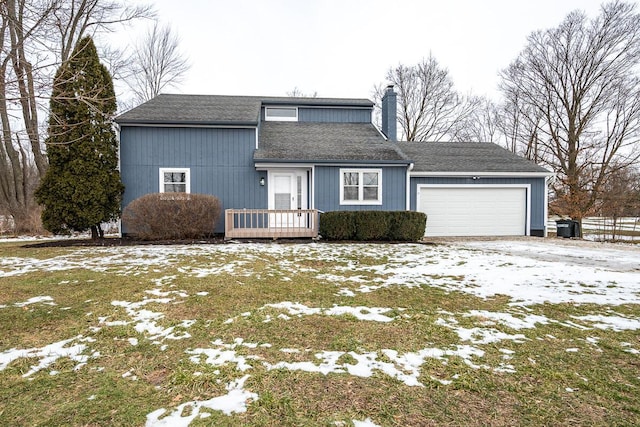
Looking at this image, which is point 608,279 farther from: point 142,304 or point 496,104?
point 496,104

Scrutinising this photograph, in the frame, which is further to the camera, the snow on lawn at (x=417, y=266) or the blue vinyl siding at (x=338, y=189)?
the blue vinyl siding at (x=338, y=189)

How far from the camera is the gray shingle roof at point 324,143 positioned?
11266 mm

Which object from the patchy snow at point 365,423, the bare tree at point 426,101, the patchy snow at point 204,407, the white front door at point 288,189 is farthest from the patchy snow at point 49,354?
the bare tree at point 426,101

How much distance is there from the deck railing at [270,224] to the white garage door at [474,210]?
469cm

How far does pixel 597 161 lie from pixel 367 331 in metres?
19.7

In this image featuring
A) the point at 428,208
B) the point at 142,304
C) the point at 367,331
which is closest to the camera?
the point at 367,331

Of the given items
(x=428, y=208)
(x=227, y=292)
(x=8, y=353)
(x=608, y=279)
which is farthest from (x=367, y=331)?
(x=428, y=208)

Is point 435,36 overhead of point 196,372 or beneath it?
overhead

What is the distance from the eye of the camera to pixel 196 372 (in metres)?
2.42

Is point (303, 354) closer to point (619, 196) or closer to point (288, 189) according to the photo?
point (288, 189)

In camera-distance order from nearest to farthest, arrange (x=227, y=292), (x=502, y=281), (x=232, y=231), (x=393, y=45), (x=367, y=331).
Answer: (x=367, y=331) < (x=227, y=292) < (x=502, y=281) < (x=232, y=231) < (x=393, y=45)

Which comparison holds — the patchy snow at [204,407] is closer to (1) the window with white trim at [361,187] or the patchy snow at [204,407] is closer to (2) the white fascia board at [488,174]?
(1) the window with white trim at [361,187]

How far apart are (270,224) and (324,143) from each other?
384cm

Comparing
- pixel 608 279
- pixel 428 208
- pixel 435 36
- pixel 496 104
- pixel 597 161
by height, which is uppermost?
pixel 435 36
